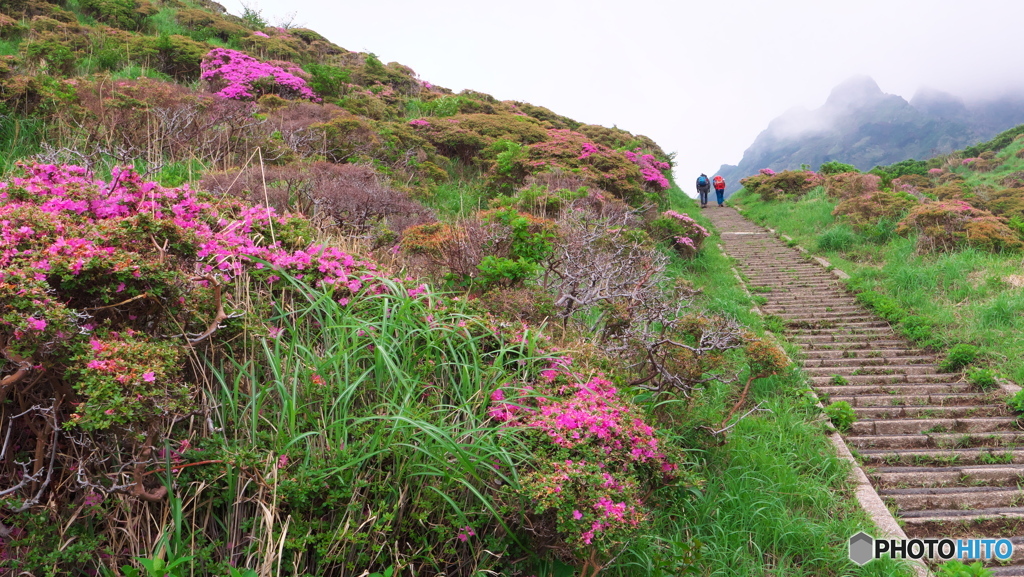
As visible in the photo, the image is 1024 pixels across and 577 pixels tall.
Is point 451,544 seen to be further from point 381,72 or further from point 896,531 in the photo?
point 381,72

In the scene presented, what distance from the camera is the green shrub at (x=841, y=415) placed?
5.20m

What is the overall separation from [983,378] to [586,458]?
619 cm

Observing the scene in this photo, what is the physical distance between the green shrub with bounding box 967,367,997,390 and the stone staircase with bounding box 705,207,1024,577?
0.09 m

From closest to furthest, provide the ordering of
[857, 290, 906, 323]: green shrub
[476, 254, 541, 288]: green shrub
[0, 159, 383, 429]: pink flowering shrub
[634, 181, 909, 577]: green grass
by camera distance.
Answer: [0, 159, 383, 429]: pink flowering shrub → [634, 181, 909, 577]: green grass → [476, 254, 541, 288]: green shrub → [857, 290, 906, 323]: green shrub

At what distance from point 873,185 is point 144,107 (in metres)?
16.3

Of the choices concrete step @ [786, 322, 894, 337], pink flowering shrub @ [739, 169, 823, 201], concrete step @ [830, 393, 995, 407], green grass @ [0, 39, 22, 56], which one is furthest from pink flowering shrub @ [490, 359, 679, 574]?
pink flowering shrub @ [739, 169, 823, 201]

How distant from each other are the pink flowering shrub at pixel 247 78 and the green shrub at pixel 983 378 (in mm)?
12434

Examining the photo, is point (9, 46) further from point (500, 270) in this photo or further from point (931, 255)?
point (931, 255)

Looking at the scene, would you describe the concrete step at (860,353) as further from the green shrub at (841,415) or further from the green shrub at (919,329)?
the green shrub at (841,415)

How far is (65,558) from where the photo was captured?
1618mm

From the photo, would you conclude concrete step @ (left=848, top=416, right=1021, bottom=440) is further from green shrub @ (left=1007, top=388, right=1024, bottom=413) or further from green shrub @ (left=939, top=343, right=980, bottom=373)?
green shrub @ (left=939, top=343, right=980, bottom=373)

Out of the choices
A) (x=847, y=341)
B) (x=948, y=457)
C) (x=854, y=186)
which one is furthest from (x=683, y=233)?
(x=854, y=186)

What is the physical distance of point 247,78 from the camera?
10906mm

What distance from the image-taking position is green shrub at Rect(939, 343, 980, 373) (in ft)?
20.4
